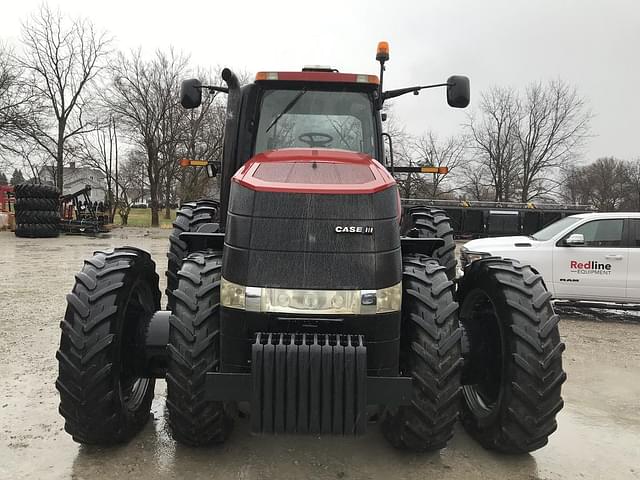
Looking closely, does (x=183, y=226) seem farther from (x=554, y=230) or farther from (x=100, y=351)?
(x=554, y=230)

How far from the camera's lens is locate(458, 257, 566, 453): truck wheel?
3.00 metres

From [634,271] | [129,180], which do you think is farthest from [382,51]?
[129,180]

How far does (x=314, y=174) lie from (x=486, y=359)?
1.71m

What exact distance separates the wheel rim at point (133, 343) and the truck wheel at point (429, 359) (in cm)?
174

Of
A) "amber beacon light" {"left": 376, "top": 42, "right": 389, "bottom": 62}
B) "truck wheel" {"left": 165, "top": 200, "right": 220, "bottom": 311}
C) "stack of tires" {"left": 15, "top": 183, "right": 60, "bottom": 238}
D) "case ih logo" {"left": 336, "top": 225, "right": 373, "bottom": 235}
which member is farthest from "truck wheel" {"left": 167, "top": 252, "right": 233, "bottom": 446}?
"stack of tires" {"left": 15, "top": 183, "right": 60, "bottom": 238}

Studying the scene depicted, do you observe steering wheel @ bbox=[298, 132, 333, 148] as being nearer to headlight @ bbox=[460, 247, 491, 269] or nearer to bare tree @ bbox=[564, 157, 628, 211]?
headlight @ bbox=[460, 247, 491, 269]

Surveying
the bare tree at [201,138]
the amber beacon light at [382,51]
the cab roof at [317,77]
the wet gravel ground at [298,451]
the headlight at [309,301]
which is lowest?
the wet gravel ground at [298,451]

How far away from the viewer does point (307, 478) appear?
3.01m

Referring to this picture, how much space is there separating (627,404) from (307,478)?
319cm

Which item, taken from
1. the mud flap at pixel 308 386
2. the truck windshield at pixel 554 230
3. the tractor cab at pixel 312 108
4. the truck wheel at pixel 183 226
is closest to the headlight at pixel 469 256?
the truck windshield at pixel 554 230

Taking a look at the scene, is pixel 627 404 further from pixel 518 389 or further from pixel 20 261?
pixel 20 261

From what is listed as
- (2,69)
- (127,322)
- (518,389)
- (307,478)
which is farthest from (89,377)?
(2,69)

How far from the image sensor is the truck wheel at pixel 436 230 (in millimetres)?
5012

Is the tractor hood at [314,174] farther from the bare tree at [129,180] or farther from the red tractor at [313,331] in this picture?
the bare tree at [129,180]
